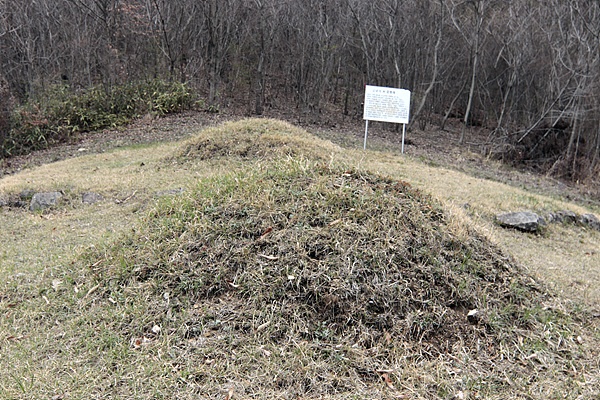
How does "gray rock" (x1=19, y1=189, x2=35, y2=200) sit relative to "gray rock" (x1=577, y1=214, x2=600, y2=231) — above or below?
below

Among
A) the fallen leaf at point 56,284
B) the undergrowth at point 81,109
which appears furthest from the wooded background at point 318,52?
the fallen leaf at point 56,284

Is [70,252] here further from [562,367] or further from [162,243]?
[562,367]

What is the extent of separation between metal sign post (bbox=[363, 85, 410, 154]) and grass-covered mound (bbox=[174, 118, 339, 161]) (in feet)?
8.82

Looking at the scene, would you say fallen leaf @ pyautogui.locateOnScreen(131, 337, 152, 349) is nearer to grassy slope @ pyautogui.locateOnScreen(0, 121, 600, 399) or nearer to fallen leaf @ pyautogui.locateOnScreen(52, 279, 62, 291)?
grassy slope @ pyautogui.locateOnScreen(0, 121, 600, 399)

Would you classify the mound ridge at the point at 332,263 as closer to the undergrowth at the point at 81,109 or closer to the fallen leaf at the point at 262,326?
the fallen leaf at the point at 262,326

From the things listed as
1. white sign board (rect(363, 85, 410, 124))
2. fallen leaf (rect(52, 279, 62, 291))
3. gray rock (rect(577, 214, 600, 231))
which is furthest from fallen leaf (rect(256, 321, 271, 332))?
white sign board (rect(363, 85, 410, 124))

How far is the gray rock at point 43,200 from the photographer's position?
545 centimetres

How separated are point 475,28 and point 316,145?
29.0 ft

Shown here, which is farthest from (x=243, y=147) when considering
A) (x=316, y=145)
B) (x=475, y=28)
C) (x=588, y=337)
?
(x=475, y=28)

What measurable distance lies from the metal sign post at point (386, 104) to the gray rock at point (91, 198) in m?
5.78

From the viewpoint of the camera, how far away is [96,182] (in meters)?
6.21

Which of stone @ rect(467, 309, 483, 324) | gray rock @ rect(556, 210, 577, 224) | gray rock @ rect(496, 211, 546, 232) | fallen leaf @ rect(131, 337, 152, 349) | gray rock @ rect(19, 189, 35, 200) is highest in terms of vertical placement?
stone @ rect(467, 309, 483, 324)

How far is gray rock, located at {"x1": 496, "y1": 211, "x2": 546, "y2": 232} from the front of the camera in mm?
5516

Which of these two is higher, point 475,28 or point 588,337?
point 475,28
